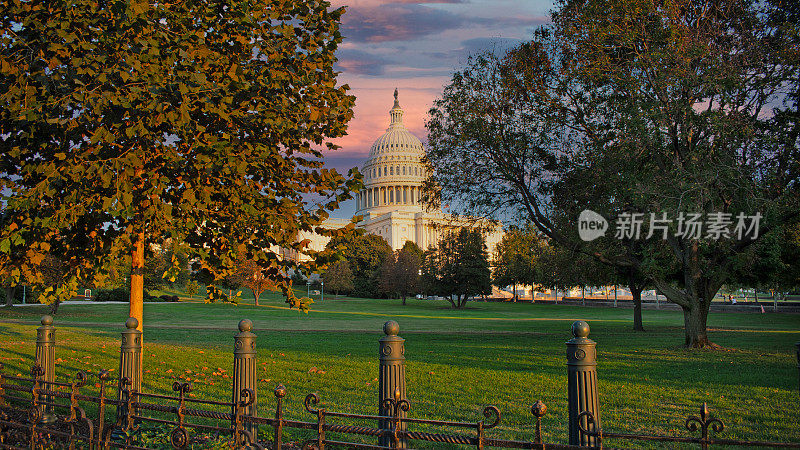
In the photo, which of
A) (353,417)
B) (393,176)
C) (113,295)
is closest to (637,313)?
(353,417)

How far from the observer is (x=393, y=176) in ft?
511

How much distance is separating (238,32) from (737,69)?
16.3 meters

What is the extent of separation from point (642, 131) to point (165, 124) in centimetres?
1477

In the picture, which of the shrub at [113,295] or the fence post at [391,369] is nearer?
the fence post at [391,369]

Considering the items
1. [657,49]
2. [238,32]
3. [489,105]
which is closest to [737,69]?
[657,49]

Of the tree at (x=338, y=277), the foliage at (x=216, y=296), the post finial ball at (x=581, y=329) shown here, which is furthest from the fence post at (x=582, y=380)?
the tree at (x=338, y=277)

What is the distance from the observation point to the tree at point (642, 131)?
1859cm

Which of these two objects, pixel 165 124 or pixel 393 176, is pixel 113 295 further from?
pixel 393 176

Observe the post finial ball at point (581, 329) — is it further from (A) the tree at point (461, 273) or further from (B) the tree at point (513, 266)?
(B) the tree at point (513, 266)

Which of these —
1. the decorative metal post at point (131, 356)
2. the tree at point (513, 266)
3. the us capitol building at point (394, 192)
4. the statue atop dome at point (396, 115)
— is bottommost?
the decorative metal post at point (131, 356)

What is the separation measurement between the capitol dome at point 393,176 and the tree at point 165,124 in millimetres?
144545

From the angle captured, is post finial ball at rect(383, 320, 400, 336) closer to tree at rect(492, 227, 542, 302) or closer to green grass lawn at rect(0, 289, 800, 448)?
green grass lawn at rect(0, 289, 800, 448)

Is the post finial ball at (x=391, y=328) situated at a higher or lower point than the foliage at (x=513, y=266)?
lower

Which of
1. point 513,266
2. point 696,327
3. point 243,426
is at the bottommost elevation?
point 696,327
